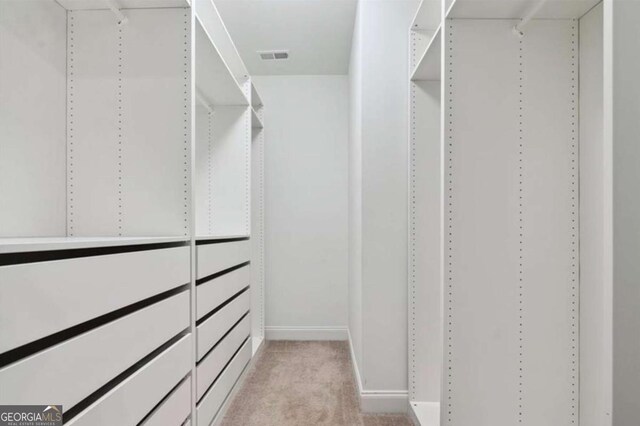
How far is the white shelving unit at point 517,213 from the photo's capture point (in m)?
1.45

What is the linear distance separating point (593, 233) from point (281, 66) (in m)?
3.03

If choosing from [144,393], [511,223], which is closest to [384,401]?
[511,223]

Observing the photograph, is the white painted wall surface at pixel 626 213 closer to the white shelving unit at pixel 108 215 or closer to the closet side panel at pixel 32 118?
A: the white shelving unit at pixel 108 215

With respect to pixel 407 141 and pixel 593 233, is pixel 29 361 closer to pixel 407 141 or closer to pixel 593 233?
pixel 593 233

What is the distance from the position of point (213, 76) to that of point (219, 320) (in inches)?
54.8

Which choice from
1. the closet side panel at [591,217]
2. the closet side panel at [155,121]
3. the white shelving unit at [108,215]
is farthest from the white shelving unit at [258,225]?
the closet side panel at [591,217]

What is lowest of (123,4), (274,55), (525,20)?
(525,20)

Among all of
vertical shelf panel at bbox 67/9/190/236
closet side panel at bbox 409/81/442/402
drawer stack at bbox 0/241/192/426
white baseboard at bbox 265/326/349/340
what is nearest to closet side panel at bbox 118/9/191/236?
vertical shelf panel at bbox 67/9/190/236

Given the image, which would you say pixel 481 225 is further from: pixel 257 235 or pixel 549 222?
pixel 257 235

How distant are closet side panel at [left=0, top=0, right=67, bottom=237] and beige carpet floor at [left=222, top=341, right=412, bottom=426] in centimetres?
143

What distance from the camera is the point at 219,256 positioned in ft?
7.07

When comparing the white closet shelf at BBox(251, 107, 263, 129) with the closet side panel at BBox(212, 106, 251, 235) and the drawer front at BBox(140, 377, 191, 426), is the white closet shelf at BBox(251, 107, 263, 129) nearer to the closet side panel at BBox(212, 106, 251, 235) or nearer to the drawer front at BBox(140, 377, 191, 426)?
the closet side panel at BBox(212, 106, 251, 235)

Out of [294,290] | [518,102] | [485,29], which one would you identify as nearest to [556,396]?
[518,102]

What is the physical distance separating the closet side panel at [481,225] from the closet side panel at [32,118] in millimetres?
1444
